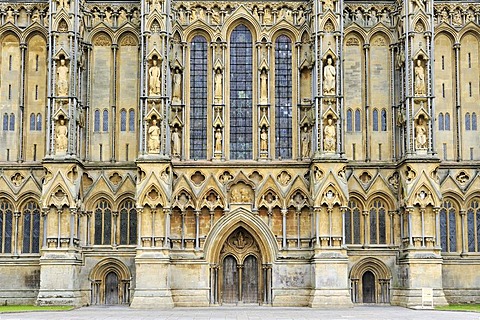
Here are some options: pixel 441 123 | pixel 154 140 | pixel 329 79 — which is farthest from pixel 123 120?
pixel 441 123

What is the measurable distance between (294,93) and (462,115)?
10.5 meters

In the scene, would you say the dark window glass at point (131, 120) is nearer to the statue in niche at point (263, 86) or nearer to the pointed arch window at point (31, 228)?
the pointed arch window at point (31, 228)

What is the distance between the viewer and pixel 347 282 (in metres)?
46.2

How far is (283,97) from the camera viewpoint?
165 ft

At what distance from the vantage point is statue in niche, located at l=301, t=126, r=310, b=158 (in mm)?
49438

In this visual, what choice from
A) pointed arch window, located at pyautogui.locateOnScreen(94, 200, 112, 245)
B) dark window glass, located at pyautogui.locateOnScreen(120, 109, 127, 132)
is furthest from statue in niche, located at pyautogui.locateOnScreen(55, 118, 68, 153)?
pointed arch window, located at pyautogui.locateOnScreen(94, 200, 112, 245)

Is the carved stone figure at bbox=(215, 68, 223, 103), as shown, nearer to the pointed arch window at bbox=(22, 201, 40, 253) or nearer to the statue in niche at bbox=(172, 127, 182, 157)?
the statue in niche at bbox=(172, 127, 182, 157)

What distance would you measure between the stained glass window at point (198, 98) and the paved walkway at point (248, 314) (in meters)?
10.1

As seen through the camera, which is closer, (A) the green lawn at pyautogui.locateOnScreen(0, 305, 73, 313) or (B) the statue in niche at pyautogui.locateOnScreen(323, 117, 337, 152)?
(A) the green lawn at pyautogui.locateOnScreen(0, 305, 73, 313)

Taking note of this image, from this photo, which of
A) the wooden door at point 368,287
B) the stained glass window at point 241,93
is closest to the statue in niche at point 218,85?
the stained glass window at point 241,93

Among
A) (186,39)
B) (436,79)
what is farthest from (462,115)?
(186,39)

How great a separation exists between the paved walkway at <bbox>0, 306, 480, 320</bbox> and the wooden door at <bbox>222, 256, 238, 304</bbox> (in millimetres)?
2902

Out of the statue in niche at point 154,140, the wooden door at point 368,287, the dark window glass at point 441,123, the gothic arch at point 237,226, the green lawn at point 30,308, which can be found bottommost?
the green lawn at point 30,308

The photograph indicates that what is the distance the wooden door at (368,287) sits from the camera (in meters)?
48.8
